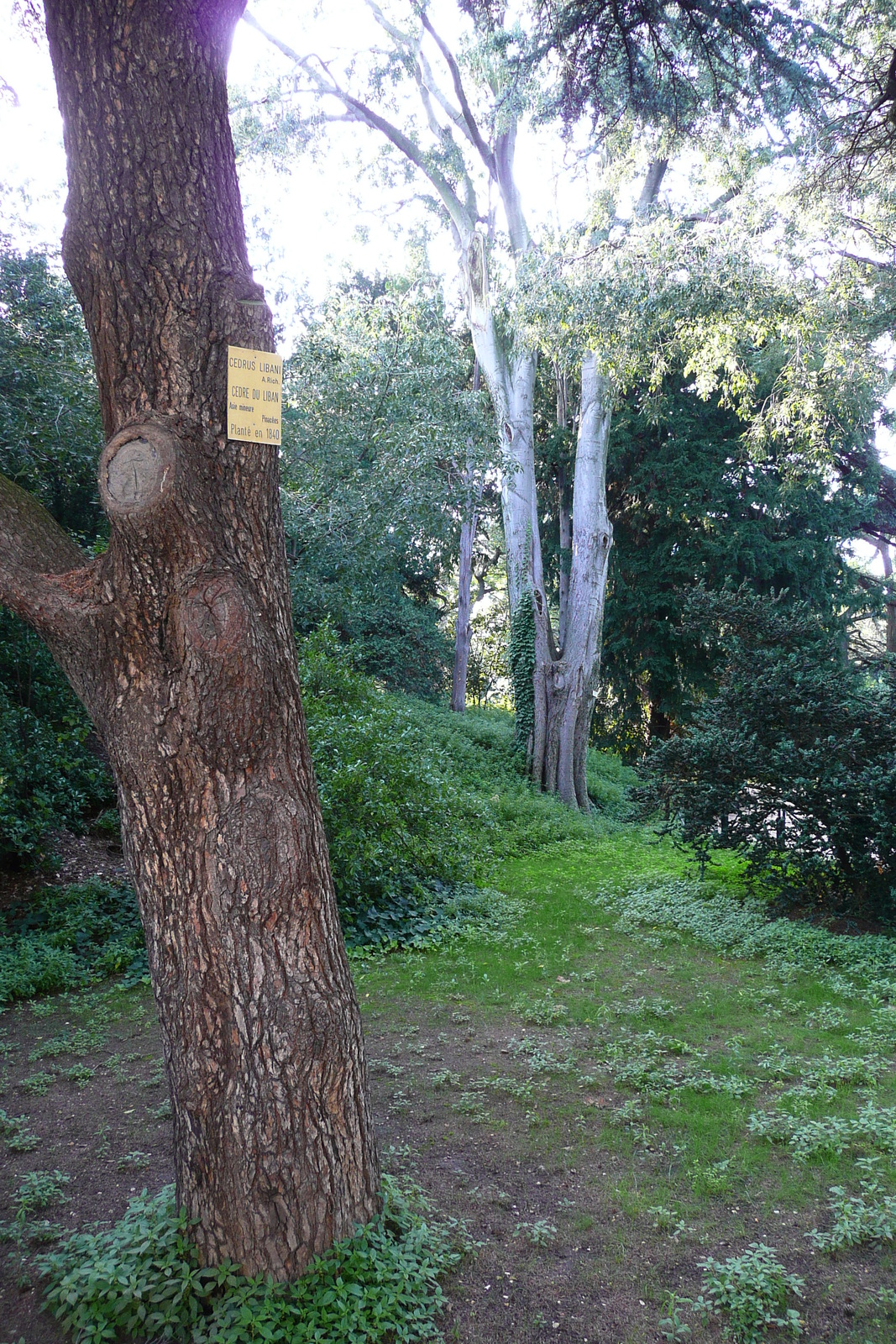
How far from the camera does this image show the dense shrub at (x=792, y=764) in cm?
649

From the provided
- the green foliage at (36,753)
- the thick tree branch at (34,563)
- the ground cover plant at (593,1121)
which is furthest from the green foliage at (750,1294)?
the green foliage at (36,753)

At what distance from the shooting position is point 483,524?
81.4ft

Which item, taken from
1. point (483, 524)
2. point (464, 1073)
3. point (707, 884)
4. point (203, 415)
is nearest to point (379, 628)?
point (483, 524)

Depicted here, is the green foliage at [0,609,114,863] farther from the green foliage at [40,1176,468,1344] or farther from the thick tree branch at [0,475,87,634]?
the green foliage at [40,1176,468,1344]

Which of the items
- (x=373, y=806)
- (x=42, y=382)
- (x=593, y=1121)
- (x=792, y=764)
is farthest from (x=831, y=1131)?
(x=42, y=382)

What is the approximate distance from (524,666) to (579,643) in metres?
1.47

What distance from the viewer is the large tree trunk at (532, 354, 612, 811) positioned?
14492 millimetres

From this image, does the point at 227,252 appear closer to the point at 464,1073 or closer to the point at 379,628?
the point at 464,1073

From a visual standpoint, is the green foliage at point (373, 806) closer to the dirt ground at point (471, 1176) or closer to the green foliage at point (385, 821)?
the green foliage at point (385, 821)

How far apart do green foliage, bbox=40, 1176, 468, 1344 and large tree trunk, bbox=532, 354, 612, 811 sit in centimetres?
1195

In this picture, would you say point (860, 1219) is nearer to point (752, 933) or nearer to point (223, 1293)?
point (223, 1293)

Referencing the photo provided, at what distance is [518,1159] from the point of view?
349cm

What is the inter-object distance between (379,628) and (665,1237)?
55.1ft

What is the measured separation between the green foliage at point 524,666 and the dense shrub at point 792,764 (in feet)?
25.8
